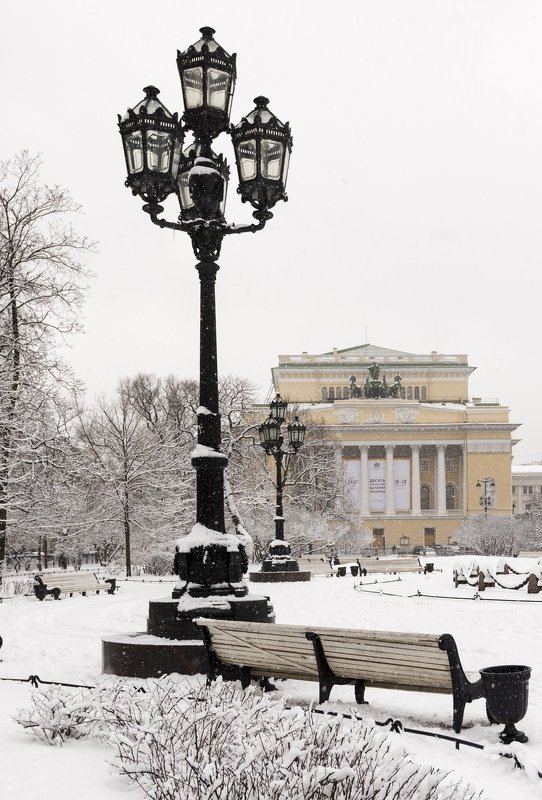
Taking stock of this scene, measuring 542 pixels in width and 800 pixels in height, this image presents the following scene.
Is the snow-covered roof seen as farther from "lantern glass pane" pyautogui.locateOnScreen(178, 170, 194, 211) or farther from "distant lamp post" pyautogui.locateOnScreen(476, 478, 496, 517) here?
"lantern glass pane" pyautogui.locateOnScreen(178, 170, 194, 211)

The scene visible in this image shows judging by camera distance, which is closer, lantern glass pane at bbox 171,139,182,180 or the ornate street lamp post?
the ornate street lamp post

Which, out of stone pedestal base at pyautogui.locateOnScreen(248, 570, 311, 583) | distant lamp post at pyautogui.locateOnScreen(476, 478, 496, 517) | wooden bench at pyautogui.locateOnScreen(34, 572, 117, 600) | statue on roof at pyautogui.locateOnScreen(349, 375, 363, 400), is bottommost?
stone pedestal base at pyautogui.locateOnScreen(248, 570, 311, 583)

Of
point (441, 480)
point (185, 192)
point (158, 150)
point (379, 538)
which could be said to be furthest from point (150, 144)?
point (441, 480)

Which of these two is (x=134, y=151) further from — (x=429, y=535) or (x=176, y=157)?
(x=429, y=535)

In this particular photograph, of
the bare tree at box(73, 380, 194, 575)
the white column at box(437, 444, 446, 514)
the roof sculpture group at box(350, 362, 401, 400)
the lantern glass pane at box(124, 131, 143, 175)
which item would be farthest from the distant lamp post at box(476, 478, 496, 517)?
the lantern glass pane at box(124, 131, 143, 175)

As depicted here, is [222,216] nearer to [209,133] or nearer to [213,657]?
[209,133]

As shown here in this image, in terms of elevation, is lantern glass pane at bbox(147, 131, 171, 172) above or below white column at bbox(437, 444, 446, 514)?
above

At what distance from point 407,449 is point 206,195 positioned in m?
79.5

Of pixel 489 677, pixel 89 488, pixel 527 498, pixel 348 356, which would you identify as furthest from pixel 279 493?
pixel 527 498

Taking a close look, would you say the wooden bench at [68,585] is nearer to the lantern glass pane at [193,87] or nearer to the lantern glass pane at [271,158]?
the lantern glass pane at [271,158]

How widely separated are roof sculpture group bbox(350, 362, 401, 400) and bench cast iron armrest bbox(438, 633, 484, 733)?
252 ft

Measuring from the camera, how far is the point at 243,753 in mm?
4633

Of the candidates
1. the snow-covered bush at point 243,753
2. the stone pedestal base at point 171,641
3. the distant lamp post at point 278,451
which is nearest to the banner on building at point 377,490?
the distant lamp post at point 278,451

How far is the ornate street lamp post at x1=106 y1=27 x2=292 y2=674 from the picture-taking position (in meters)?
8.84
